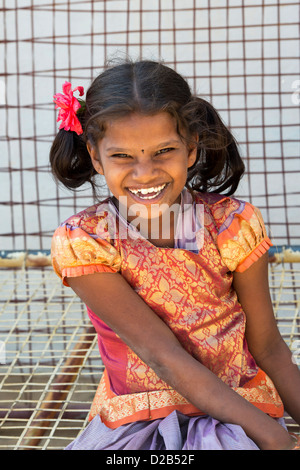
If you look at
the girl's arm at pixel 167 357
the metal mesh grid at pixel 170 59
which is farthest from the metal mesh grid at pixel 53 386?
the metal mesh grid at pixel 170 59

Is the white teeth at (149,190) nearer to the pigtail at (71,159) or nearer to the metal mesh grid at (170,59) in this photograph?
the pigtail at (71,159)

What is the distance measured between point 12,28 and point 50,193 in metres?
0.90

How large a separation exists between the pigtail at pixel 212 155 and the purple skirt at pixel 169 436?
44cm

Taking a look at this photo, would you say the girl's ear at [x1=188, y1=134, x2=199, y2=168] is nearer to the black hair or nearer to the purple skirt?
the black hair

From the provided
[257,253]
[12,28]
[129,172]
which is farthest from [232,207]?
[12,28]

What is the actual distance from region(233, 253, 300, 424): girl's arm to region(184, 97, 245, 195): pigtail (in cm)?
20

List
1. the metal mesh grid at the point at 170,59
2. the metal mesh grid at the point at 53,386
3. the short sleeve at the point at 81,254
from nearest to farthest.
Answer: the short sleeve at the point at 81,254 → the metal mesh grid at the point at 53,386 → the metal mesh grid at the point at 170,59

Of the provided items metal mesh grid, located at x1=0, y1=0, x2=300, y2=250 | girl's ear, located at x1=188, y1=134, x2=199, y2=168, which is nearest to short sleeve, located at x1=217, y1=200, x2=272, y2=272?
girl's ear, located at x1=188, y1=134, x2=199, y2=168

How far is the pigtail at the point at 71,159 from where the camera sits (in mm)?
1287

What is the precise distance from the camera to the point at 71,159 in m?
1.30

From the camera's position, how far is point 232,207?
1261 millimetres

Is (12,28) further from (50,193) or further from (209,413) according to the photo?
(209,413)

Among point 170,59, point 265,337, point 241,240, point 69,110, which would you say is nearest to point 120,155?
point 69,110

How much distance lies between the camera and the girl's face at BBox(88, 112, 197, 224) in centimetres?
114
